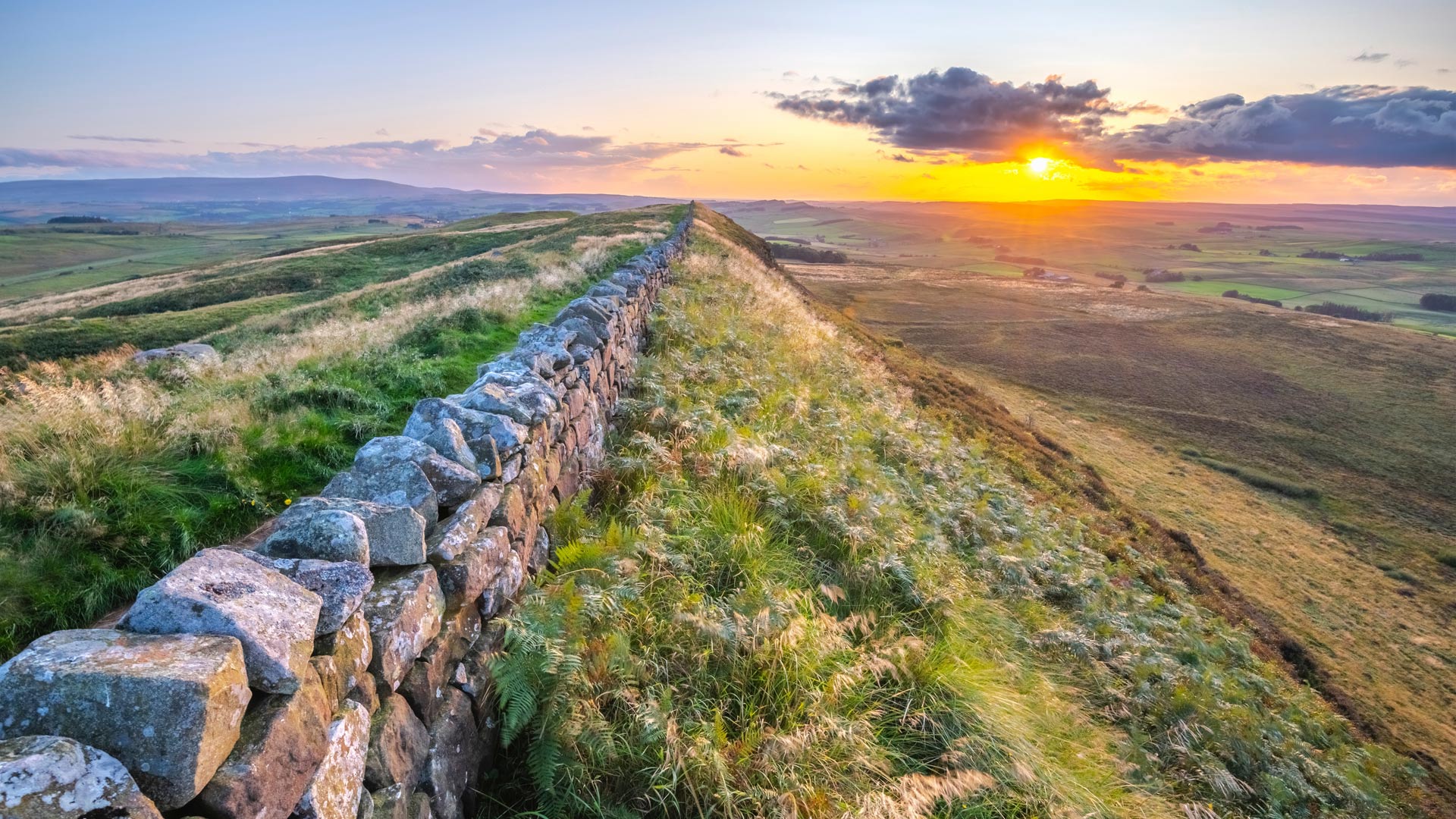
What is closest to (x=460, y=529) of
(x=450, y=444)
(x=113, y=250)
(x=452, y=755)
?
(x=450, y=444)

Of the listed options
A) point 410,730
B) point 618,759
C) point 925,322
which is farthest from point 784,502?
point 925,322

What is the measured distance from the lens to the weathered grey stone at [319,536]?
2756mm

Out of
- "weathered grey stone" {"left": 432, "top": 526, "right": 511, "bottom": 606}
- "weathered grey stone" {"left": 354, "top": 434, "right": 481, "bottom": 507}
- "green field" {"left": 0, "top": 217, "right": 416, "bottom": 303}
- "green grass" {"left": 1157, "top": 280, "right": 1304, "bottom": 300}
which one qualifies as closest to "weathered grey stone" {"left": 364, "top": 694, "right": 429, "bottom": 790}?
"weathered grey stone" {"left": 432, "top": 526, "right": 511, "bottom": 606}

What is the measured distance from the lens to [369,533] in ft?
9.87

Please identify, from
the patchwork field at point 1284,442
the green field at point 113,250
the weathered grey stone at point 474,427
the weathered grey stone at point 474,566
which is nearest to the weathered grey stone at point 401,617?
the weathered grey stone at point 474,566

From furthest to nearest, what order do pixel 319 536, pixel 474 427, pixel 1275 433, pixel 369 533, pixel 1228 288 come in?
pixel 1228 288
pixel 1275 433
pixel 474 427
pixel 369 533
pixel 319 536

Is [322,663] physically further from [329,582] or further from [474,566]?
[474,566]

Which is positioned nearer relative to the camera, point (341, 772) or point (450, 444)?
point (341, 772)

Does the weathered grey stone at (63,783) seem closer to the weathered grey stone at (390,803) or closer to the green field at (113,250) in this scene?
the weathered grey stone at (390,803)

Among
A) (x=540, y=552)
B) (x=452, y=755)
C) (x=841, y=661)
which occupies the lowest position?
(x=841, y=661)

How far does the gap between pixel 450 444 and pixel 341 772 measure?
1984 mm

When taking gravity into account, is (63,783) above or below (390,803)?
above

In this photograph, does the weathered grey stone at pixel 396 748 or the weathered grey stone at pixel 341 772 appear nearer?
the weathered grey stone at pixel 341 772

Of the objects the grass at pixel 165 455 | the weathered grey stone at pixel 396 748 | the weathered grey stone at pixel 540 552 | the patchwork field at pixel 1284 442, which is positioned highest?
the grass at pixel 165 455
